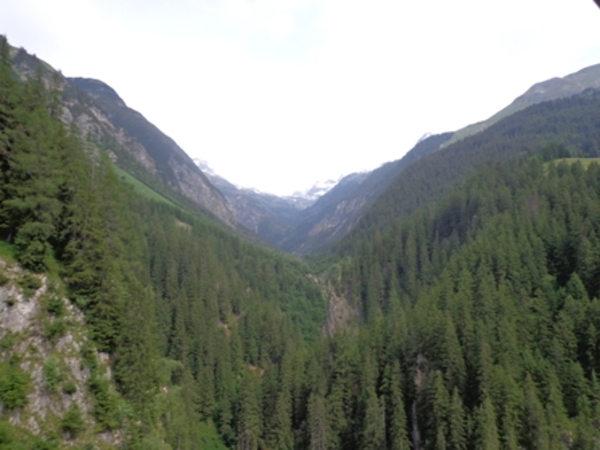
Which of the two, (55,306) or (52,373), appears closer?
(52,373)

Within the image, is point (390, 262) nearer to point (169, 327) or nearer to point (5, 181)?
point (169, 327)

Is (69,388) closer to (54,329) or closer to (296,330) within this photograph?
(54,329)

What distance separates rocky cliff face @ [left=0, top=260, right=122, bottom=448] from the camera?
3006 centimetres

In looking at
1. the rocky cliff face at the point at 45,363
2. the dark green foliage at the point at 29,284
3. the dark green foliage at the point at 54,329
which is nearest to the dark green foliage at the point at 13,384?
the rocky cliff face at the point at 45,363

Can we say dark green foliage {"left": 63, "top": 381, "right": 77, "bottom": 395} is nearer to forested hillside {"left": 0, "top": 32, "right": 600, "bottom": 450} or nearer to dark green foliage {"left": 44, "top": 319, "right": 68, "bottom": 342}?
forested hillside {"left": 0, "top": 32, "right": 600, "bottom": 450}

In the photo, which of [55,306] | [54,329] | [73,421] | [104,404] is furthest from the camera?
[104,404]

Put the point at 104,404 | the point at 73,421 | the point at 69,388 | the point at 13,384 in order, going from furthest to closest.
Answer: the point at 104,404, the point at 69,388, the point at 73,421, the point at 13,384

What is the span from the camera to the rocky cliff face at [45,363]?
30062mm

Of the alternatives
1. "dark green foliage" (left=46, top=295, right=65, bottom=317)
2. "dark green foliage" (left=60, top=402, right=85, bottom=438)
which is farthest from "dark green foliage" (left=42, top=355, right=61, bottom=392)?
"dark green foliage" (left=46, top=295, right=65, bottom=317)

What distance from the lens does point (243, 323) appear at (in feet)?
356

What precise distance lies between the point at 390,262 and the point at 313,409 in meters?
79.2

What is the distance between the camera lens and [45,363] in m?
32.5

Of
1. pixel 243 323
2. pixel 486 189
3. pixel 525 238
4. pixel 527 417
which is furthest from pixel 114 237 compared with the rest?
pixel 486 189

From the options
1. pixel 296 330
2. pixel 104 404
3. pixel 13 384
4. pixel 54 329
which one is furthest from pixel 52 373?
pixel 296 330
